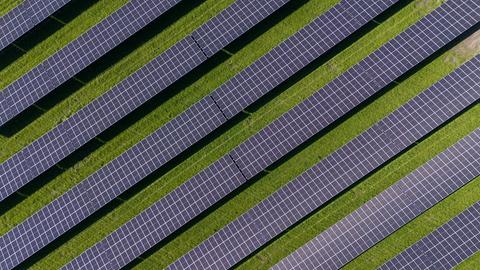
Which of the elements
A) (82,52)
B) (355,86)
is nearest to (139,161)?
(82,52)

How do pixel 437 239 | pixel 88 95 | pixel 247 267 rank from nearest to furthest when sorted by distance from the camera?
pixel 437 239
pixel 247 267
pixel 88 95

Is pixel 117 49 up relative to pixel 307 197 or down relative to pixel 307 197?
up

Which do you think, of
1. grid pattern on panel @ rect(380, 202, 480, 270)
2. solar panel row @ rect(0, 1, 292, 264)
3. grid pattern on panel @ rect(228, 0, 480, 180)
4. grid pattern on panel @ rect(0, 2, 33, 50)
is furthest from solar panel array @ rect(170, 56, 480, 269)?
grid pattern on panel @ rect(0, 2, 33, 50)

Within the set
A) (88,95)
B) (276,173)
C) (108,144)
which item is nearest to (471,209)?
(276,173)

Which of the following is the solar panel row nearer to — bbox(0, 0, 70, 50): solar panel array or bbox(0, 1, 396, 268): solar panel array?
bbox(0, 1, 396, 268): solar panel array

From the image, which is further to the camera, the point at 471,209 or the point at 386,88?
the point at 386,88

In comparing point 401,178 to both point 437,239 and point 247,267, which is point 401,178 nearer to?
point 437,239

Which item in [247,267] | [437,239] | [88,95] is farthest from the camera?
[88,95]

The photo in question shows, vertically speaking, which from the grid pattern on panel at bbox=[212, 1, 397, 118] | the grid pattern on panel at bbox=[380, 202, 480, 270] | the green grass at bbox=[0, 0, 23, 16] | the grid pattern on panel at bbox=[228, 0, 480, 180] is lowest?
the grid pattern on panel at bbox=[380, 202, 480, 270]
